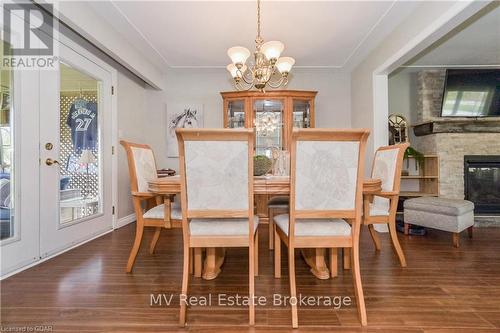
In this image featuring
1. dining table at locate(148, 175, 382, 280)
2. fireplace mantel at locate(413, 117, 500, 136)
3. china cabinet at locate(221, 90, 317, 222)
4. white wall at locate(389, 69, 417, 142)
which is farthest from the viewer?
white wall at locate(389, 69, 417, 142)

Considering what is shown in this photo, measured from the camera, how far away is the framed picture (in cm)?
439

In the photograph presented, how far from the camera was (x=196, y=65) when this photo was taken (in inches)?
157

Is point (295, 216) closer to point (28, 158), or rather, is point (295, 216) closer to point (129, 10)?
point (28, 158)

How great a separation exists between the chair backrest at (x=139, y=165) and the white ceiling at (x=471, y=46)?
331 cm

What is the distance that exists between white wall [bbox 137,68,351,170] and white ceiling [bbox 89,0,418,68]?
2.22ft

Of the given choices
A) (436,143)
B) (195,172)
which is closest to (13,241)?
(195,172)

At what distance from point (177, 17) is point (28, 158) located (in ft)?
5.97

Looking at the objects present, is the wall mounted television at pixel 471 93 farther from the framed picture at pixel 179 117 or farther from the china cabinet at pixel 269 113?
the framed picture at pixel 179 117

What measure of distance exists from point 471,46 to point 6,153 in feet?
16.0

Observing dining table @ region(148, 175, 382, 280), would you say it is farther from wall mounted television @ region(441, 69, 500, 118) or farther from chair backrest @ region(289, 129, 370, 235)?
wall mounted television @ region(441, 69, 500, 118)

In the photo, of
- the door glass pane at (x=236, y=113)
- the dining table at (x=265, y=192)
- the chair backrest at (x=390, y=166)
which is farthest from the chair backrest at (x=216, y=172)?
the door glass pane at (x=236, y=113)

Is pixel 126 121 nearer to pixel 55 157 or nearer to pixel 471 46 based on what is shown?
pixel 55 157

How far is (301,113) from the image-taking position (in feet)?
13.5

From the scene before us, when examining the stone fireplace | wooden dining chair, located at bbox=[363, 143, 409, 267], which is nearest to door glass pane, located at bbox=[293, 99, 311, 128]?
the stone fireplace
